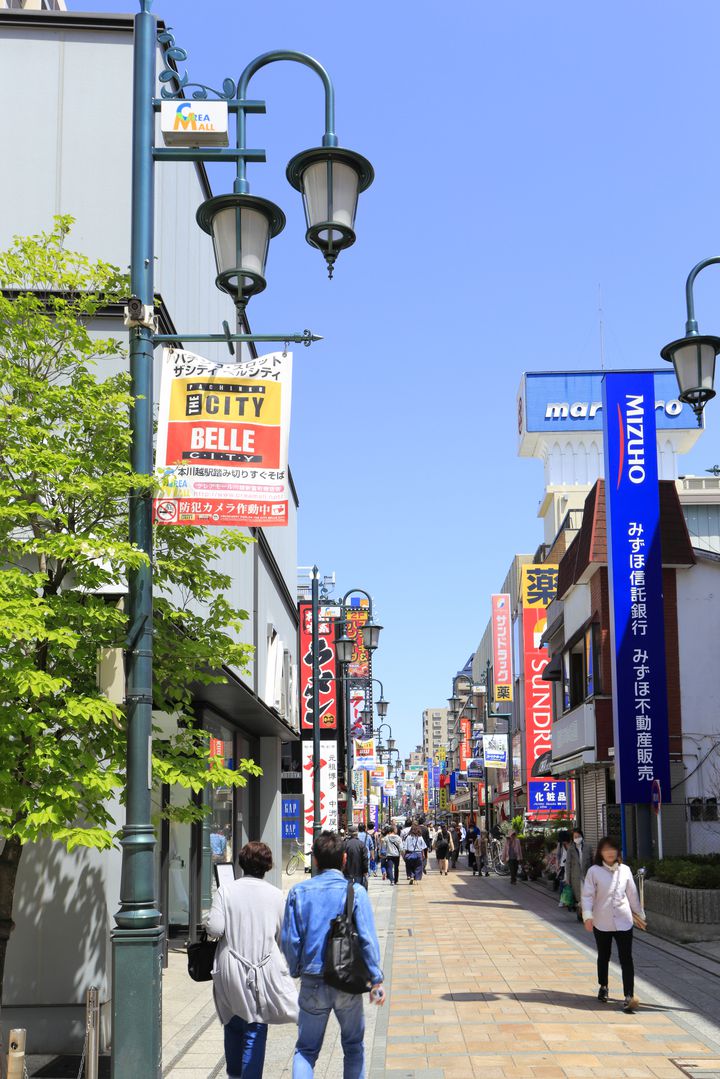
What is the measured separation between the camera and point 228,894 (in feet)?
25.6

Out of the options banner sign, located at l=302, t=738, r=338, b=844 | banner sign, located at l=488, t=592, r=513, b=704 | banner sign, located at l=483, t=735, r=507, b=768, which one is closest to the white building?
banner sign, located at l=302, t=738, r=338, b=844

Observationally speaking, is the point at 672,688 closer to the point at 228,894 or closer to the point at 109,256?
the point at 109,256

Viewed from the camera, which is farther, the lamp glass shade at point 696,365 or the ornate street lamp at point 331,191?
the lamp glass shade at point 696,365

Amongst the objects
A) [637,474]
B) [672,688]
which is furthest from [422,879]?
[637,474]

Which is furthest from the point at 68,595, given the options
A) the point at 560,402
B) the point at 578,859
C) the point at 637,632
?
the point at 560,402

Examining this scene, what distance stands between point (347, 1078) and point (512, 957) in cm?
1061

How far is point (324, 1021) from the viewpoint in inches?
293

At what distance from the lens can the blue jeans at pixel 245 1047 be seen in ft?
24.7

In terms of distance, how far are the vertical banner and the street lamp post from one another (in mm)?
36879

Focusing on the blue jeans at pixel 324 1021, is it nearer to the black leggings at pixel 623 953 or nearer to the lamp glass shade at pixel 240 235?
the lamp glass shade at pixel 240 235

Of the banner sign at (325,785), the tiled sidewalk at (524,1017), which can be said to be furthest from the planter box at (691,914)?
the banner sign at (325,785)

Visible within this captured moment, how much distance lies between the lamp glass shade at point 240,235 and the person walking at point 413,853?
33293mm

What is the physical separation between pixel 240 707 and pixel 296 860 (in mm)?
20019

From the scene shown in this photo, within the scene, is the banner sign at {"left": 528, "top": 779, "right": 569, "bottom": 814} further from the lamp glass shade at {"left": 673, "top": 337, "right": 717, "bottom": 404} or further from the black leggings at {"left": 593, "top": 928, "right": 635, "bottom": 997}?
the lamp glass shade at {"left": 673, "top": 337, "right": 717, "bottom": 404}
